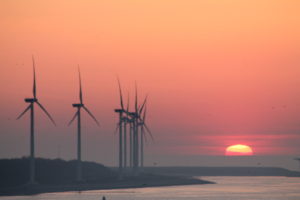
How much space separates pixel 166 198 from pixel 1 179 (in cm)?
5374

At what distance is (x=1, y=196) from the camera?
15112 cm

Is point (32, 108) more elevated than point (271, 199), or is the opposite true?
point (32, 108)

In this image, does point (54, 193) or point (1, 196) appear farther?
point (54, 193)

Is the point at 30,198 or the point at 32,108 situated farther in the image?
the point at 32,108

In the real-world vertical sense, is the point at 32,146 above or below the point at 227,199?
above

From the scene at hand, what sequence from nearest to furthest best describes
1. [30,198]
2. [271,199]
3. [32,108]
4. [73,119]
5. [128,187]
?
[30,198] < [271,199] < [32,108] < [73,119] < [128,187]

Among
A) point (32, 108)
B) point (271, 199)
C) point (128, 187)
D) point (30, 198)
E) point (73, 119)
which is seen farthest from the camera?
point (128, 187)

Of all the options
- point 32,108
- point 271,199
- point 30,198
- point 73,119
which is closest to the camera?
point 30,198

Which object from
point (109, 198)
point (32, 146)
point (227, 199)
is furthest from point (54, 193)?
point (227, 199)

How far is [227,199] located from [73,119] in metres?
45.6

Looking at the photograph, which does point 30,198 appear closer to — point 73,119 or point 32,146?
point 32,146

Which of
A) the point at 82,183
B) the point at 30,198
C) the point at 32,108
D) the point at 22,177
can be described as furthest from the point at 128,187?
the point at 30,198

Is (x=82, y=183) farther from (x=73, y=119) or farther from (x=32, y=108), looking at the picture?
(x=32, y=108)

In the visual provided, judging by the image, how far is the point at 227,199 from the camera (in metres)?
151
